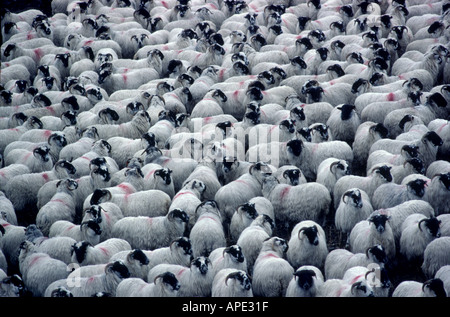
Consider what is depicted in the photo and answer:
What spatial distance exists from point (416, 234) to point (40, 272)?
17.2ft

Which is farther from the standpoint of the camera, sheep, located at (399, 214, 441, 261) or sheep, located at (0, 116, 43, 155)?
sheep, located at (0, 116, 43, 155)

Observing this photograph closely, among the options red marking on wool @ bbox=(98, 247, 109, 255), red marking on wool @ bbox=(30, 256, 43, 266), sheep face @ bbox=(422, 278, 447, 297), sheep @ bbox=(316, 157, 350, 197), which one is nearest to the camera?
sheep face @ bbox=(422, 278, 447, 297)

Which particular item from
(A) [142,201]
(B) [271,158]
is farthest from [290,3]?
(A) [142,201]

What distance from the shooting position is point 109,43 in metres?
15.8

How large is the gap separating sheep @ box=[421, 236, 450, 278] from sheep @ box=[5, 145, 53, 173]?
21.9ft

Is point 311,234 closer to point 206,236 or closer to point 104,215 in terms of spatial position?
point 206,236

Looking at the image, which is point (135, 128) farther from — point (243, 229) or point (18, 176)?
point (243, 229)

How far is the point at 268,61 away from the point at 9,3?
32.8ft

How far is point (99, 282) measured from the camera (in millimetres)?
8461

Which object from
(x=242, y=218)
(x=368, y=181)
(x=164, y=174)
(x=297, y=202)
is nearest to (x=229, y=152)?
(x=164, y=174)

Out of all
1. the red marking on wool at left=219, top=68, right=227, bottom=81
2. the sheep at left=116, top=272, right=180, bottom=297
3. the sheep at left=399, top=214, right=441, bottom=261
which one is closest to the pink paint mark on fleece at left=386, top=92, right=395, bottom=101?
the red marking on wool at left=219, top=68, right=227, bottom=81

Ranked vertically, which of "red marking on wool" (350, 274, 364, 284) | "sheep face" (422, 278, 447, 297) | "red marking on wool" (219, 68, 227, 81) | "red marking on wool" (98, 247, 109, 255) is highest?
"red marking on wool" (219, 68, 227, 81)

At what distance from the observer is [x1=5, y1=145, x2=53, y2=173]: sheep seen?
11.3m

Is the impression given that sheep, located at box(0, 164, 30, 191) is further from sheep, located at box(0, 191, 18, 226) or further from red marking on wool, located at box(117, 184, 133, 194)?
red marking on wool, located at box(117, 184, 133, 194)
